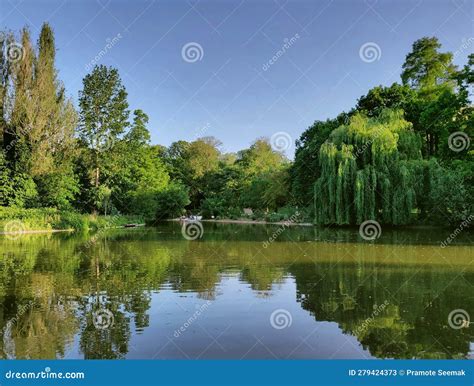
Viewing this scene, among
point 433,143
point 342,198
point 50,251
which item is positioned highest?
point 433,143

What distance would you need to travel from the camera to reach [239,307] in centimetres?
721

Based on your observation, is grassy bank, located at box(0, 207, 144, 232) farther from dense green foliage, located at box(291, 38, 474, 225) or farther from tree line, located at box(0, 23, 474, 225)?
dense green foliage, located at box(291, 38, 474, 225)

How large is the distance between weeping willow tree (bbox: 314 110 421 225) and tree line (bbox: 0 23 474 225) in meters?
0.05

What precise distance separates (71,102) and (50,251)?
19540 millimetres

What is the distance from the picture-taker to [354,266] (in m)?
11.3

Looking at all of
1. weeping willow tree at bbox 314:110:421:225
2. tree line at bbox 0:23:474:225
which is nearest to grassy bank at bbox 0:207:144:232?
tree line at bbox 0:23:474:225

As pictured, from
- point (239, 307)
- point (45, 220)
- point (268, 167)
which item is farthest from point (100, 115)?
point (239, 307)

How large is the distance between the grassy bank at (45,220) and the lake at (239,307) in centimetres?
1468

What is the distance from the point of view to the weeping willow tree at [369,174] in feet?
74.1

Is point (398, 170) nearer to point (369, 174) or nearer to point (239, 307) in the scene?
point (369, 174)

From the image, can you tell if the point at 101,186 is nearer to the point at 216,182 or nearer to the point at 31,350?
the point at 216,182

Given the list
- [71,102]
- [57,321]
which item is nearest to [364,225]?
[57,321]

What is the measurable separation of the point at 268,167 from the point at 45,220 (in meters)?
28.1

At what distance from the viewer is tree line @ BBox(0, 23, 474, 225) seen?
23.0 metres
